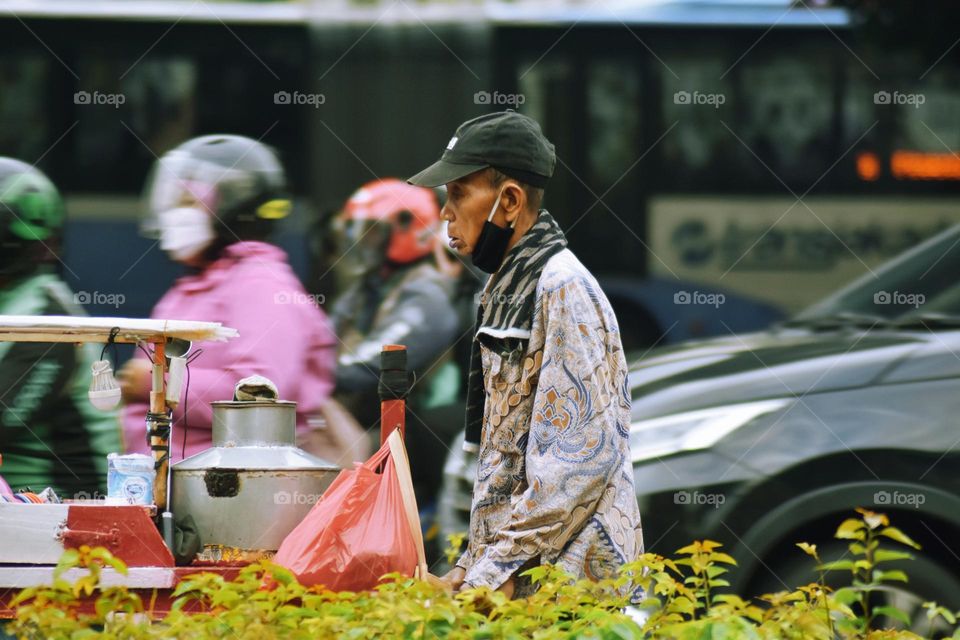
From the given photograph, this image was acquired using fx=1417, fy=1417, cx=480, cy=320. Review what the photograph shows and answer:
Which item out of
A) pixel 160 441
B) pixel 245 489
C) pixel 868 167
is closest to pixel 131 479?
pixel 160 441

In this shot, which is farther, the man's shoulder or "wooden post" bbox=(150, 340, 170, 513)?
"wooden post" bbox=(150, 340, 170, 513)

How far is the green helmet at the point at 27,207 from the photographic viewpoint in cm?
468

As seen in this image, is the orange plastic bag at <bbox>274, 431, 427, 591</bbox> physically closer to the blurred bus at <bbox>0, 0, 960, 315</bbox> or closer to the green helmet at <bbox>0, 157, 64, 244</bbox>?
the green helmet at <bbox>0, 157, 64, 244</bbox>

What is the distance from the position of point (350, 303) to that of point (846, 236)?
3478 mm

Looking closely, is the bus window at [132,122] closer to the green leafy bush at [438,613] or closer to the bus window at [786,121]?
the bus window at [786,121]

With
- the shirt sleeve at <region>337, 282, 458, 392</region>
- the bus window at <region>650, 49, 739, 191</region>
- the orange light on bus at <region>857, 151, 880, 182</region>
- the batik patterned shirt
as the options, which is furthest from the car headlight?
the orange light on bus at <region>857, 151, 880, 182</region>

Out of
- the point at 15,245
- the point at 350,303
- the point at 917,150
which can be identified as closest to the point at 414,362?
the point at 350,303

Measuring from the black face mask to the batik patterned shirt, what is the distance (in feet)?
0.40

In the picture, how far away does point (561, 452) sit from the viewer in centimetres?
273

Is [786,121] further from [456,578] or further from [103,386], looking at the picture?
[456,578]

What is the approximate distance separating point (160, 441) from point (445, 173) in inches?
36.6

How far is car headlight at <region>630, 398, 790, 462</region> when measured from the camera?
5.32 m

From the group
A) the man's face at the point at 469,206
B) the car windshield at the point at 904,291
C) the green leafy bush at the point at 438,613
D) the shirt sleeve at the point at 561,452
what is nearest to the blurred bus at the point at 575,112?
the car windshield at the point at 904,291

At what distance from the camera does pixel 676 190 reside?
30.0 feet
